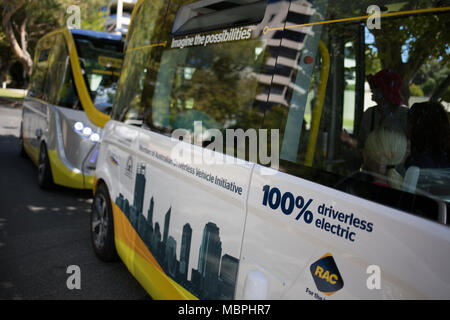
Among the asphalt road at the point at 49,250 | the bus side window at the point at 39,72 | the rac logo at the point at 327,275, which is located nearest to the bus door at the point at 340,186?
the rac logo at the point at 327,275

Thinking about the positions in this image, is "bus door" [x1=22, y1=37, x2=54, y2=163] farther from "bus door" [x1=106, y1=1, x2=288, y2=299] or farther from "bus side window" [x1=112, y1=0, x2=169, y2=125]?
"bus door" [x1=106, y1=1, x2=288, y2=299]

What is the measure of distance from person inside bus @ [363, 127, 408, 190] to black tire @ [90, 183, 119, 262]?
298 centimetres

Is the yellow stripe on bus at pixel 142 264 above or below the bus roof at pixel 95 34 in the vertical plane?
below

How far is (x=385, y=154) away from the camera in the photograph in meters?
1.78

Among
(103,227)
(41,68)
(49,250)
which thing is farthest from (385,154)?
(41,68)

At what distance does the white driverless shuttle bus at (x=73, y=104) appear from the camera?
6.88 m

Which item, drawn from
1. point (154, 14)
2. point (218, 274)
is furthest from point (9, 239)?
point (218, 274)

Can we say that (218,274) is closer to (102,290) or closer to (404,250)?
(404,250)

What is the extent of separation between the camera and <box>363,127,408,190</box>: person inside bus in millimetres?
1702

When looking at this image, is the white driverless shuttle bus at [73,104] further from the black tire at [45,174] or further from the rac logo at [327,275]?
the rac logo at [327,275]

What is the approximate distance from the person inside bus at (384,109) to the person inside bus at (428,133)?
0.05 meters

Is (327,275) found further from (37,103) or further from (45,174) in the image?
(37,103)

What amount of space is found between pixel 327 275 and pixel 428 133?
730 millimetres
